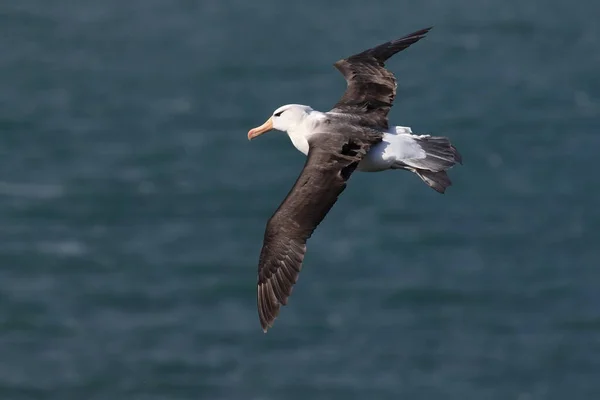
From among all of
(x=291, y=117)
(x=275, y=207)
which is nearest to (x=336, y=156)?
(x=291, y=117)

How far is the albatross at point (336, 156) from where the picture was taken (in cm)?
1234

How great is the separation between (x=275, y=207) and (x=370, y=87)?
1445cm

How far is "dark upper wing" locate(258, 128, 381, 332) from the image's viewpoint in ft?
40.2

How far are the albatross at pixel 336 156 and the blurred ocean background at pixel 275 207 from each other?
11.0 metres

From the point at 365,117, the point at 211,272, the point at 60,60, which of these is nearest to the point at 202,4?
the point at 60,60

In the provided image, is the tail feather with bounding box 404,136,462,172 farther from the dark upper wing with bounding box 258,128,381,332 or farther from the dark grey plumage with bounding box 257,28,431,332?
the dark upper wing with bounding box 258,128,381,332

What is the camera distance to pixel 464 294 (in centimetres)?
2683

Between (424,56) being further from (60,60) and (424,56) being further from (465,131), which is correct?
(60,60)

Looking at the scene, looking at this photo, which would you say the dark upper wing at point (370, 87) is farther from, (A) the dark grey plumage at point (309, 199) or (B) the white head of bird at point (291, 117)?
(B) the white head of bird at point (291, 117)

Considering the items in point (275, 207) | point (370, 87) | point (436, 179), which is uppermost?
point (275, 207)

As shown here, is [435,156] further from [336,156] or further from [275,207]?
[275,207]

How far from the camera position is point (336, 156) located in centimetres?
1274

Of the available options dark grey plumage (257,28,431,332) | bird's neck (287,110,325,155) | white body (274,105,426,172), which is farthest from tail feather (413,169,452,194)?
bird's neck (287,110,325,155)

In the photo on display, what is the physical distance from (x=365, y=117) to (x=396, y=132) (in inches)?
14.1
